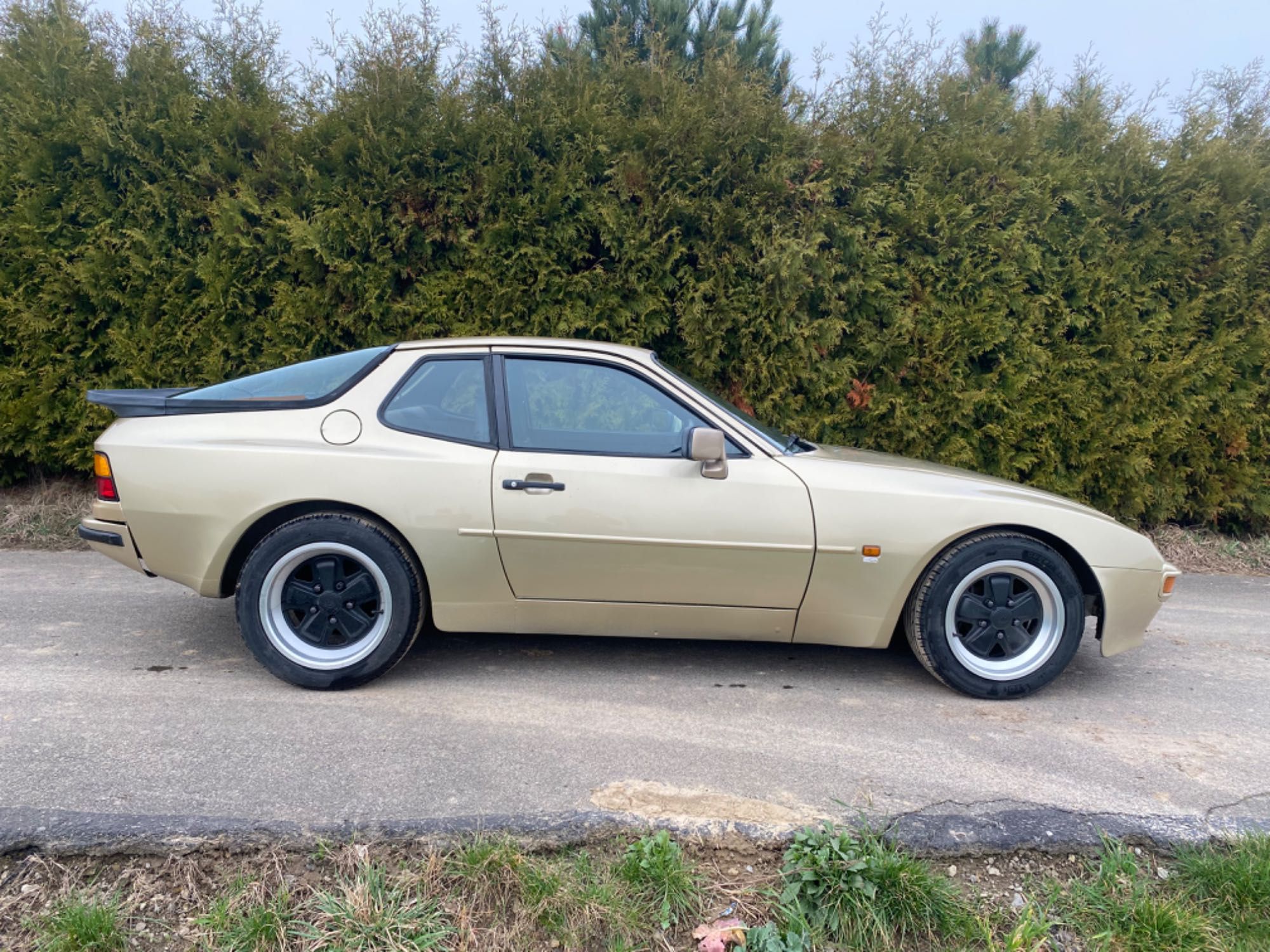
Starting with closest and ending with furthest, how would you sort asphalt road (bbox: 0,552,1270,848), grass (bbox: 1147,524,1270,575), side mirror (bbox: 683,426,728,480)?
1. asphalt road (bbox: 0,552,1270,848)
2. side mirror (bbox: 683,426,728,480)
3. grass (bbox: 1147,524,1270,575)

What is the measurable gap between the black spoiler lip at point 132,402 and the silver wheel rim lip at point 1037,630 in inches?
136

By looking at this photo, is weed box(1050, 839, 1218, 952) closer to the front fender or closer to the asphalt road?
the asphalt road

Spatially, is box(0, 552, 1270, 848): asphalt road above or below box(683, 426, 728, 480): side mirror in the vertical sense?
below

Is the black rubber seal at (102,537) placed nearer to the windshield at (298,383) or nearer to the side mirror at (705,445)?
the windshield at (298,383)

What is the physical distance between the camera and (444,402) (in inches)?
136

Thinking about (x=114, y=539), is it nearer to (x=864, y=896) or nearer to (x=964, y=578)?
(x=864, y=896)

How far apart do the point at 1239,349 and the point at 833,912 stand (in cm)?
612

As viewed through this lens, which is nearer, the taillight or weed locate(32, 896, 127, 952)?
weed locate(32, 896, 127, 952)

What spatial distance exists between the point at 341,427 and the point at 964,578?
267cm

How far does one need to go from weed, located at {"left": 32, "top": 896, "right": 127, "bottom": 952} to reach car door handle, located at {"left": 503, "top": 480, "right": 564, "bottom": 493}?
5.96ft

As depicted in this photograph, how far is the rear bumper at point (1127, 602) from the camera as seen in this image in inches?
132

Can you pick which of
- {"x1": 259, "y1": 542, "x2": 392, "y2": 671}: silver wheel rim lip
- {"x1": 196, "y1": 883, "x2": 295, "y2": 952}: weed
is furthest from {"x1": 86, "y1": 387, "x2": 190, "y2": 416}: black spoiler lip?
{"x1": 196, "y1": 883, "x2": 295, "y2": 952}: weed

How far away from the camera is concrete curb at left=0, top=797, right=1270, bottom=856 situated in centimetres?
223

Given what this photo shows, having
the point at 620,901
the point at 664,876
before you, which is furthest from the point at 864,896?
the point at 620,901
